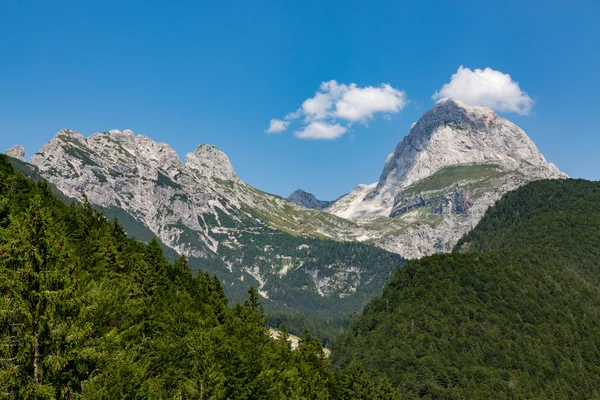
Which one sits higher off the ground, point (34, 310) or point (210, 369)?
point (34, 310)

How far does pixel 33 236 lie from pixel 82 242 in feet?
173

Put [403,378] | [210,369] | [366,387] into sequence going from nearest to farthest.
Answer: [210,369] < [366,387] < [403,378]

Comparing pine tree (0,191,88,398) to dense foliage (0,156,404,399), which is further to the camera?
dense foliage (0,156,404,399)

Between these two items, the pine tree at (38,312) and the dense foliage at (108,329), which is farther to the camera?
the dense foliage at (108,329)

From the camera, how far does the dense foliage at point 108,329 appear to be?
78.5 ft

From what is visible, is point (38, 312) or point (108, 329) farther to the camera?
point (108, 329)

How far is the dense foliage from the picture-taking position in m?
23.9

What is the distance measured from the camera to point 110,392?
86.2 ft

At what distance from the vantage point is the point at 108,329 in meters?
34.6

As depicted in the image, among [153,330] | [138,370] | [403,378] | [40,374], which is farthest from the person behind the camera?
[403,378]

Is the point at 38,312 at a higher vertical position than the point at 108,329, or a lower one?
higher

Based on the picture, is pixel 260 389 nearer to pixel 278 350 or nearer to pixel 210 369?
pixel 210 369

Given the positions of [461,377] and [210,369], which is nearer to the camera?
[210,369]

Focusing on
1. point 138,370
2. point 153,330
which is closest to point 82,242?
point 153,330
